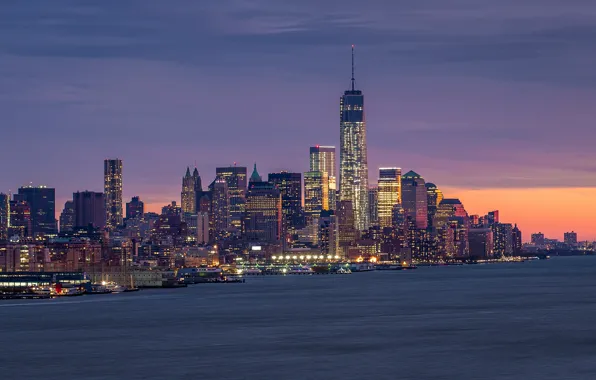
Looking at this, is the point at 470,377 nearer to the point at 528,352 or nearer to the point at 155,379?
the point at 528,352

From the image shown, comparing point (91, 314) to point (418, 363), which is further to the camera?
point (91, 314)

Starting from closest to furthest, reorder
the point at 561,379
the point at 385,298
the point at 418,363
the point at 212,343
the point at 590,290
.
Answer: the point at 561,379
the point at 418,363
the point at 212,343
the point at 385,298
the point at 590,290

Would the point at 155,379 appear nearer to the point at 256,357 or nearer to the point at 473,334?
the point at 256,357

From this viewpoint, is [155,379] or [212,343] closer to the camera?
[155,379]

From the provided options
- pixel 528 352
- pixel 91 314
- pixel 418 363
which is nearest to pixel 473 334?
pixel 528 352

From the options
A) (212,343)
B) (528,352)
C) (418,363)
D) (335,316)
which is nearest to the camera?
(418,363)

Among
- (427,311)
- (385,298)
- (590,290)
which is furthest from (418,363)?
(590,290)
